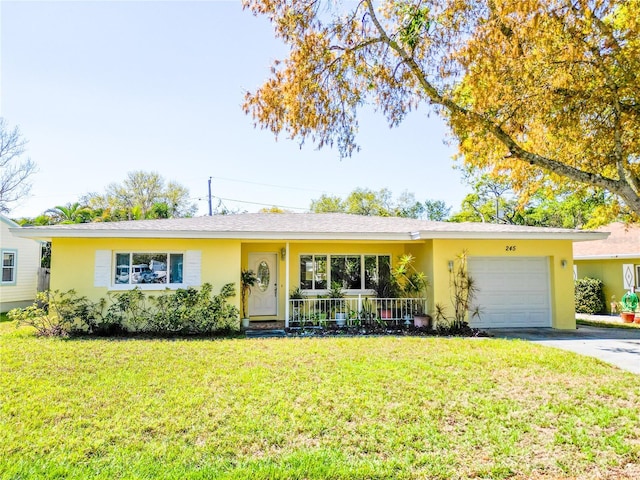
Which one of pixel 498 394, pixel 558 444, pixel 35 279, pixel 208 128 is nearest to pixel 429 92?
pixel 498 394

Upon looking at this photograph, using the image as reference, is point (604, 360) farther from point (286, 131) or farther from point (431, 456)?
point (286, 131)

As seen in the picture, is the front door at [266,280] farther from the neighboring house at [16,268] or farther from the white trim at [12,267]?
the white trim at [12,267]

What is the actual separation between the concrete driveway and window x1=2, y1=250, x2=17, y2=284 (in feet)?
56.8

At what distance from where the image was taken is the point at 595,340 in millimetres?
9625

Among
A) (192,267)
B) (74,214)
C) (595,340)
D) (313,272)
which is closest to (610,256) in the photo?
(595,340)

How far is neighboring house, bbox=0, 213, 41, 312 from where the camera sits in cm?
1542

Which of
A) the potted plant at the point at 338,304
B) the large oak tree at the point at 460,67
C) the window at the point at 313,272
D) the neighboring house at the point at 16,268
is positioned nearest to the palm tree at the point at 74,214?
the neighboring house at the point at 16,268

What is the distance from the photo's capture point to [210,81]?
10203 millimetres

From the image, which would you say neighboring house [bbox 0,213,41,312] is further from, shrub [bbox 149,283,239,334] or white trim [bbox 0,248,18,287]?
shrub [bbox 149,283,239,334]

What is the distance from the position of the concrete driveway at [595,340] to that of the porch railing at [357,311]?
229 cm

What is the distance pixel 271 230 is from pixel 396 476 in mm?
8049

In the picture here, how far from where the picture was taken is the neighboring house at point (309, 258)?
10734 millimetres

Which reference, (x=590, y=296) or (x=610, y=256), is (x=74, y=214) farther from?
(x=610, y=256)

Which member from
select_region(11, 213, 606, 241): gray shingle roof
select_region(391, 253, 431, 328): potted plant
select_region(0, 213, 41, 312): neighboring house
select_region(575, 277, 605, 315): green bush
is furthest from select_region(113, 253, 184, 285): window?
select_region(575, 277, 605, 315): green bush
